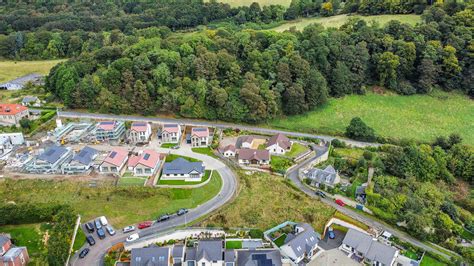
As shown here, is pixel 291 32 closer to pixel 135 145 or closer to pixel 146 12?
pixel 135 145

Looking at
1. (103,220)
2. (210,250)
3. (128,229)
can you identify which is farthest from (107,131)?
(210,250)

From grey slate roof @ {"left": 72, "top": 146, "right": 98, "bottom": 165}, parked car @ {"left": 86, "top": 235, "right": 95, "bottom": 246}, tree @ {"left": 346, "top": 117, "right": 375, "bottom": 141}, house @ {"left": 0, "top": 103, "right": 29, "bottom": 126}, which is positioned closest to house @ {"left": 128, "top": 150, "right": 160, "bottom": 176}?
grey slate roof @ {"left": 72, "top": 146, "right": 98, "bottom": 165}

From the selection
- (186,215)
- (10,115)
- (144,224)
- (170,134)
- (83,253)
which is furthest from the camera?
(10,115)

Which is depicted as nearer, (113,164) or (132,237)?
(132,237)

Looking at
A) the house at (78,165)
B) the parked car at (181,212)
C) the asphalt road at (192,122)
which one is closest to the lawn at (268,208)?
the parked car at (181,212)

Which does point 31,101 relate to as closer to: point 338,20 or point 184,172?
point 184,172

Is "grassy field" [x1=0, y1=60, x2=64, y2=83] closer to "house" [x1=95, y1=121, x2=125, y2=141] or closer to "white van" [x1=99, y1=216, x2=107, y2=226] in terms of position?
"house" [x1=95, y1=121, x2=125, y2=141]

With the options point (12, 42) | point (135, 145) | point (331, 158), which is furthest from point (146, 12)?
point (331, 158)

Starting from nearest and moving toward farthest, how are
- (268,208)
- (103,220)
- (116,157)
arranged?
1. (103,220)
2. (268,208)
3. (116,157)
